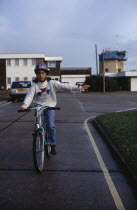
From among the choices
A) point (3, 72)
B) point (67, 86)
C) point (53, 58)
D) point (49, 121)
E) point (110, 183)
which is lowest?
point (110, 183)

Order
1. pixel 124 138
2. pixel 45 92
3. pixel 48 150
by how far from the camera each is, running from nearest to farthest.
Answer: pixel 45 92
pixel 48 150
pixel 124 138

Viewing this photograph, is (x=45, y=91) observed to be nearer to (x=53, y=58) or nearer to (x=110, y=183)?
(x=110, y=183)

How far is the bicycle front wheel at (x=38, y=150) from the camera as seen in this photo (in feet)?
18.1

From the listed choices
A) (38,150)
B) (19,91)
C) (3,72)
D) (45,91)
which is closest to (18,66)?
(3,72)

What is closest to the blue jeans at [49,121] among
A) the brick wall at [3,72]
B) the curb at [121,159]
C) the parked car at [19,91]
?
the curb at [121,159]

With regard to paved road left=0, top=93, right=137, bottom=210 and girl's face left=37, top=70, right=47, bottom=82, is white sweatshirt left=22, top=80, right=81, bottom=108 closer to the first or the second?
girl's face left=37, top=70, right=47, bottom=82

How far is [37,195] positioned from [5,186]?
63 cm

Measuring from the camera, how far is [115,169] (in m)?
6.03

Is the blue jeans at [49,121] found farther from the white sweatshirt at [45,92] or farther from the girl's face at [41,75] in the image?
the girl's face at [41,75]

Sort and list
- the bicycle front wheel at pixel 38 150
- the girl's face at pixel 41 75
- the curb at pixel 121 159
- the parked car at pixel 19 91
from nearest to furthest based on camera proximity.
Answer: the curb at pixel 121 159 → the bicycle front wheel at pixel 38 150 → the girl's face at pixel 41 75 → the parked car at pixel 19 91

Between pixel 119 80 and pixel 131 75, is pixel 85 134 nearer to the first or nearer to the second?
pixel 131 75

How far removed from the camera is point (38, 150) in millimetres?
5715

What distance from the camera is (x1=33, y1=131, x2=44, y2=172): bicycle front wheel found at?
5522 millimetres

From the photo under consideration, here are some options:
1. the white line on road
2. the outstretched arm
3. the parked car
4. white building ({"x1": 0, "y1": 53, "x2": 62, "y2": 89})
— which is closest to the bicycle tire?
the white line on road
